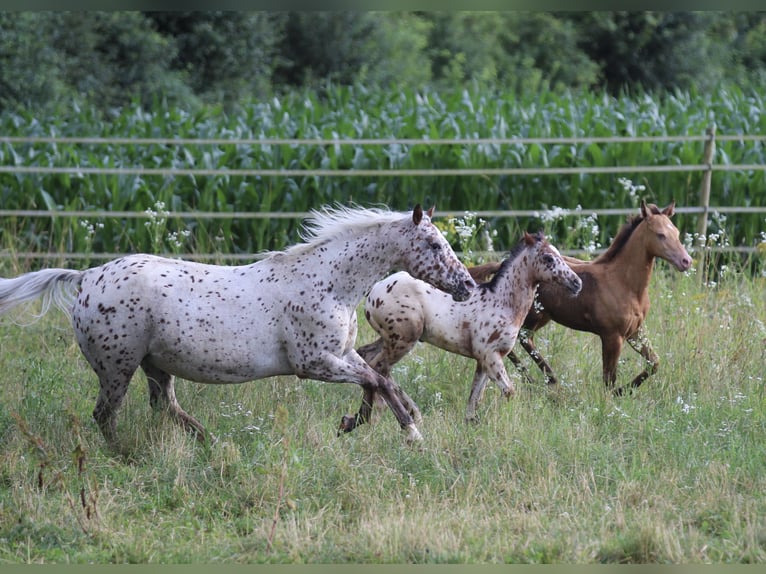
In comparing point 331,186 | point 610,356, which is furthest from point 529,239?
point 331,186

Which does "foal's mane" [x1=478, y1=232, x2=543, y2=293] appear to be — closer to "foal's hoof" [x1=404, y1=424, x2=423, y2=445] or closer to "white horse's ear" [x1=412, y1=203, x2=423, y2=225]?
"white horse's ear" [x1=412, y1=203, x2=423, y2=225]

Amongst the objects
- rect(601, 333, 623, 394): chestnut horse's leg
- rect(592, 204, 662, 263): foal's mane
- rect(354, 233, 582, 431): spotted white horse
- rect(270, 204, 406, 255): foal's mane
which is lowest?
rect(601, 333, 623, 394): chestnut horse's leg

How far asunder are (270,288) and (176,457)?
3.73ft

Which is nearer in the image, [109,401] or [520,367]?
[109,401]

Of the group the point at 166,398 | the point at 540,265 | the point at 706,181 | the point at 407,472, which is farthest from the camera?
the point at 706,181

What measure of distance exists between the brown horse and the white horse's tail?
9.15 ft

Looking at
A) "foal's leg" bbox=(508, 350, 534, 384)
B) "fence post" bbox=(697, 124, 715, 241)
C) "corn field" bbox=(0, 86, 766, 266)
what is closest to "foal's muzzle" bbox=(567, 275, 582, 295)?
"foal's leg" bbox=(508, 350, 534, 384)

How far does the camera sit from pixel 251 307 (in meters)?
6.62

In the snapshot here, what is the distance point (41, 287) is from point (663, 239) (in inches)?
157

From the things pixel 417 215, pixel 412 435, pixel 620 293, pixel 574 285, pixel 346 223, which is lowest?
pixel 412 435

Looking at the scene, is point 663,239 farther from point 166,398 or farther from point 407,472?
point 166,398

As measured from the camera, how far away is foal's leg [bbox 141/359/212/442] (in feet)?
22.5

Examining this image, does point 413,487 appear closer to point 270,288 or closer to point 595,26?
point 270,288

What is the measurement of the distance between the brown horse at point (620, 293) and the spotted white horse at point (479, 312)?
33 cm
